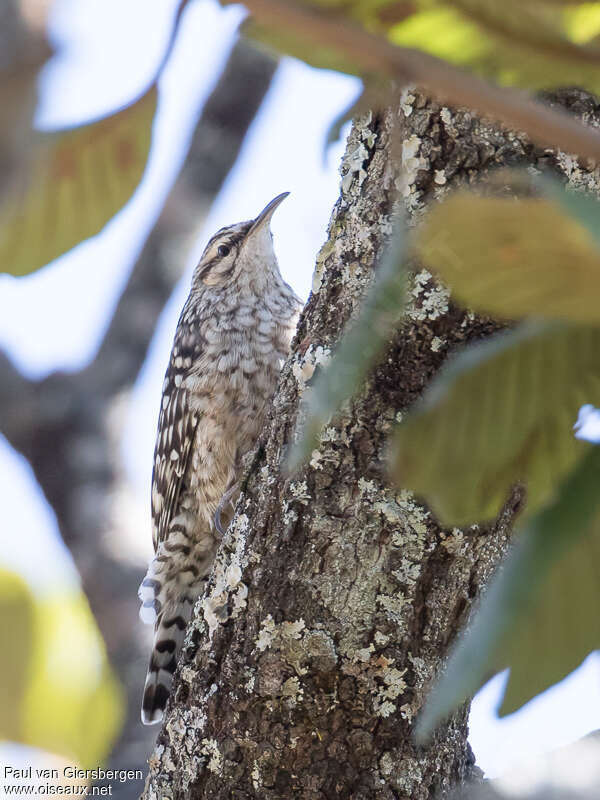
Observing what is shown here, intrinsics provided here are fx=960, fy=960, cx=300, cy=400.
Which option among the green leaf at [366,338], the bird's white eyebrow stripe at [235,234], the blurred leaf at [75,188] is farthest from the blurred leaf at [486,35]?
the bird's white eyebrow stripe at [235,234]

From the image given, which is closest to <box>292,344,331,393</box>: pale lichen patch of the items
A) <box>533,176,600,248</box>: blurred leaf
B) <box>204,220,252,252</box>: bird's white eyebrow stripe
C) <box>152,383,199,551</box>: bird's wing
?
<box>533,176,600,248</box>: blurred leaf

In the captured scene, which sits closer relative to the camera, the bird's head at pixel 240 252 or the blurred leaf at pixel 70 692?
the blurred leaf at pixel 70 692

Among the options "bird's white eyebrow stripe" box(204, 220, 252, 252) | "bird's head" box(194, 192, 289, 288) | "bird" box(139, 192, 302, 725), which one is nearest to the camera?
"bird" box(139, 192, 302, 725)

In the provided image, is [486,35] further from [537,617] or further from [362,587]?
[362,587]

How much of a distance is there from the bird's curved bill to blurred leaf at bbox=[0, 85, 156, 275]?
167 inches

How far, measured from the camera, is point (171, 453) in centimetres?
441

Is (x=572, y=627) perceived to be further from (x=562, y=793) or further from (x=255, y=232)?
(x=255, y=232)

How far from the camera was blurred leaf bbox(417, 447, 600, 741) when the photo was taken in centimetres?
57

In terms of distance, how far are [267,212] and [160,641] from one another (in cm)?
227

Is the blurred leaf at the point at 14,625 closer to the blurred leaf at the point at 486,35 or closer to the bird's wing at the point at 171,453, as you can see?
the blurred leaf at the point at 486,35

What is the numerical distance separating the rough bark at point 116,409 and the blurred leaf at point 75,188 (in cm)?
373

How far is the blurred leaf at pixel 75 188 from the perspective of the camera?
81 cm

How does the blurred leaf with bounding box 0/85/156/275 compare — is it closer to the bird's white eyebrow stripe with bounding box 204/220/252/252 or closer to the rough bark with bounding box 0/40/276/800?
the rough bark with bounding box 0/40/276/800

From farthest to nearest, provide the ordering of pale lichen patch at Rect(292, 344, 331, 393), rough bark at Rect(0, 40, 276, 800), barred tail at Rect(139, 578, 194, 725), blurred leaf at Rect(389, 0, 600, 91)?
rough bark at Rect(0, 40, 276, 800) < barred tail at Rect(139, 578, 194, 725) < pale lichen patch at Rect(292, 344, 331, 393) < blurred leaf at Rect(389, 0, 600, 91)
